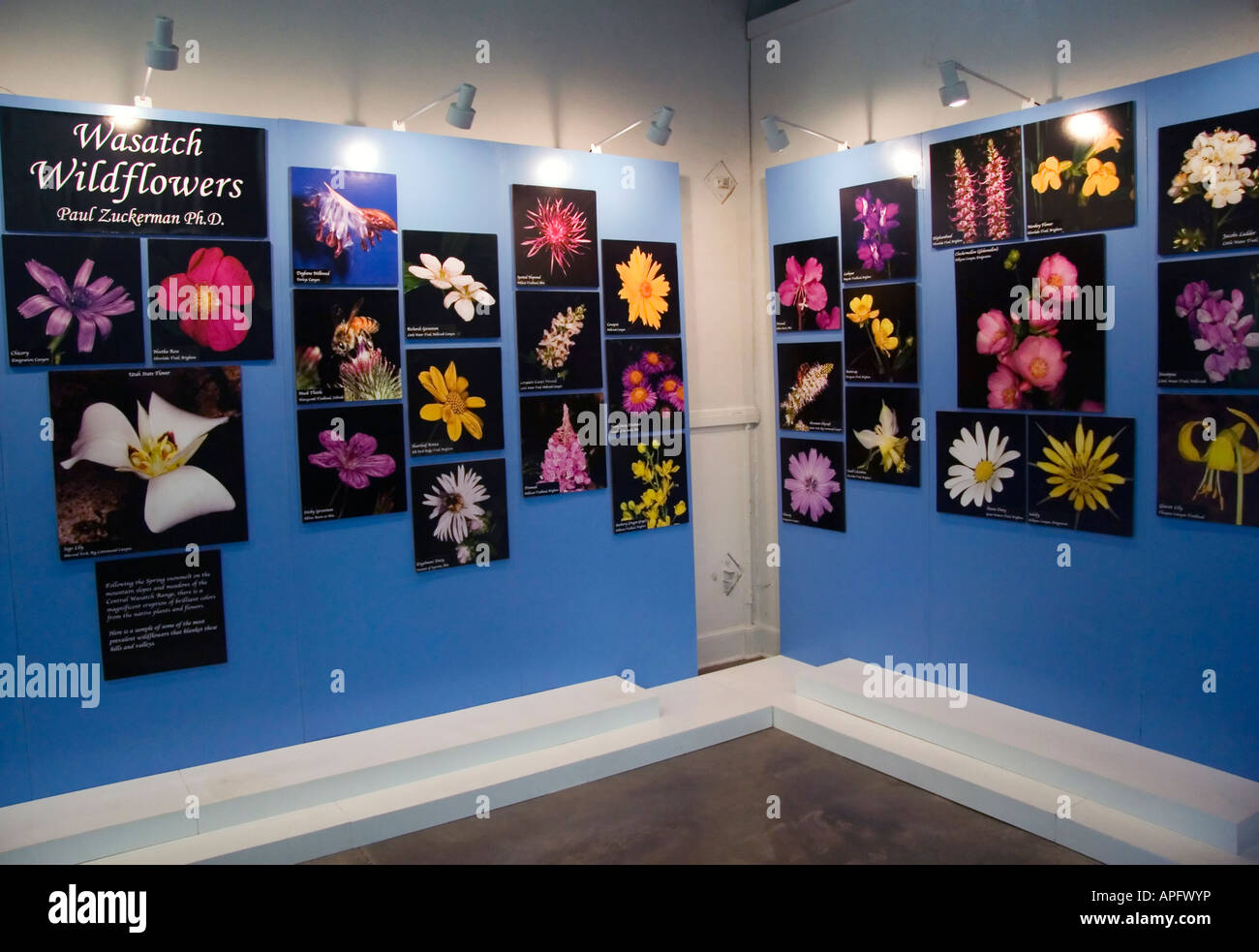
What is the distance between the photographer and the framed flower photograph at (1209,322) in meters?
4.58

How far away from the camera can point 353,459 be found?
5.42 metres

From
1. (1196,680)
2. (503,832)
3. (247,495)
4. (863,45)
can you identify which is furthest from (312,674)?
(863,45)

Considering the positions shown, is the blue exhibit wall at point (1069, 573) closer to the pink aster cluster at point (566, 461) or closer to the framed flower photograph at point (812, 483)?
the framed flower photograph at point (812, 483)

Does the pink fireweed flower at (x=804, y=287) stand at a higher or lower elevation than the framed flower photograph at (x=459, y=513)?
higher

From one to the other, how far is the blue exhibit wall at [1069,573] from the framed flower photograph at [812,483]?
0.09 metres

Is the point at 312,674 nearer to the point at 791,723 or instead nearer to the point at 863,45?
the point at 791,723

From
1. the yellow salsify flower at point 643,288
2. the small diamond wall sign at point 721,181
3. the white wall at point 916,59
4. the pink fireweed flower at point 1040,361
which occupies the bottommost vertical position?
the pink fireweed flower at point 1040,361

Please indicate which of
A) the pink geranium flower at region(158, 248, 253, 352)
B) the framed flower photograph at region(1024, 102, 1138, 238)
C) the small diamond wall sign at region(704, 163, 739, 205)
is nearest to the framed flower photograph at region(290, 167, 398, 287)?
the pink geranium flower at region(158, 248, 253, 352)

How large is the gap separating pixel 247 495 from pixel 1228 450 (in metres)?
4.56

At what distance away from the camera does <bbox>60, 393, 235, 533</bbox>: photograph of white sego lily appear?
188 inches

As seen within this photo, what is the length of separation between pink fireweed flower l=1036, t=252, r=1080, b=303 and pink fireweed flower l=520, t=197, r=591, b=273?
2509 millimetres

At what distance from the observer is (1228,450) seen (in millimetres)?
4656

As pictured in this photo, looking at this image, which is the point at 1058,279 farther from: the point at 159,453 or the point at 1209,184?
the point at 159,453

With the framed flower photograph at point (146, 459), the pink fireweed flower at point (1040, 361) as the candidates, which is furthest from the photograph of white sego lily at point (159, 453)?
the pink fireweed flower at point (1040, 361)
